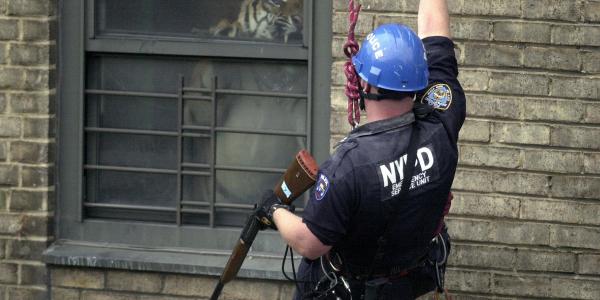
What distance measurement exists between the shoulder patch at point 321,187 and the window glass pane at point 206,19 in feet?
6.86

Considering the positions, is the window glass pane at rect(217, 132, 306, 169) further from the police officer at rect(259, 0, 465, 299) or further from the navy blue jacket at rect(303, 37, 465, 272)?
the navy blue jacket at rect(303, 37, 465, 272)

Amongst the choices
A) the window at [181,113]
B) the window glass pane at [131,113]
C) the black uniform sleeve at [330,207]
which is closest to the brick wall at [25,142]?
the window at [181,113]

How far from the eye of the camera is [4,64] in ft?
22.5

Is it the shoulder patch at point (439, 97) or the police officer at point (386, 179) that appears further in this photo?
the shoulder patch at point (439, 97)

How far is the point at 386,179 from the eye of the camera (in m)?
4.78

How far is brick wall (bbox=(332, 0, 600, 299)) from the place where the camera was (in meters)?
6.45

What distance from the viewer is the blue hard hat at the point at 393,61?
189 inches

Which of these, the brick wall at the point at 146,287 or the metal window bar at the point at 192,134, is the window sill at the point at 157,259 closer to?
the brick wall at the point at 146,287

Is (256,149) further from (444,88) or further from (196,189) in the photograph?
(444,88)

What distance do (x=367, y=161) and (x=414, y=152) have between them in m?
0.21

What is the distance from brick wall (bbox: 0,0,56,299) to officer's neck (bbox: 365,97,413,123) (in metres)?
2.55

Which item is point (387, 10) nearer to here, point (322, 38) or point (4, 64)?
point (322, 38)

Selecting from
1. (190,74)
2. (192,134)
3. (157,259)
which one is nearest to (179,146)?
(192,134)

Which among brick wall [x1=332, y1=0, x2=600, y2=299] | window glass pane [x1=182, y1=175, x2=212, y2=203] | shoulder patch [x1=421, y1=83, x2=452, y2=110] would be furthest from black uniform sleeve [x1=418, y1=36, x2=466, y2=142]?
window glass pane [x1=182, y1=175, x2=212, y2=203]
